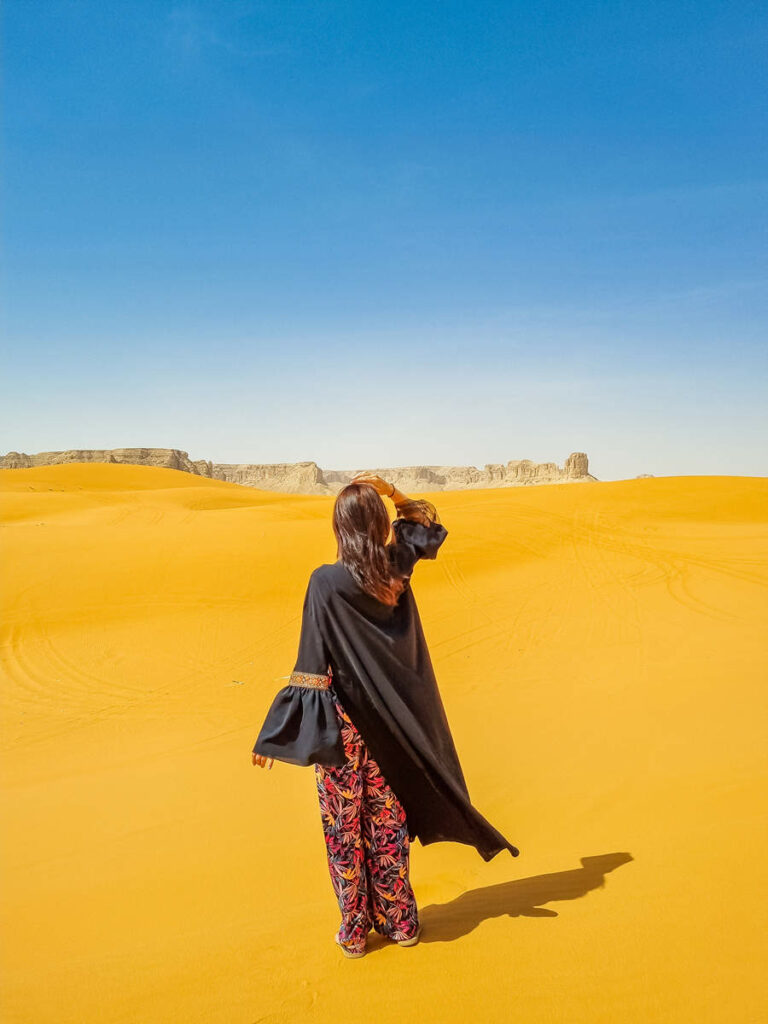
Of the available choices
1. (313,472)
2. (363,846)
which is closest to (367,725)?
(363,846)

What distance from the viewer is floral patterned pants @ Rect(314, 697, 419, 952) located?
2.94 meters

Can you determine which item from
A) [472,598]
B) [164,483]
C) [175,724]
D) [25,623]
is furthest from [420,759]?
[164,483]

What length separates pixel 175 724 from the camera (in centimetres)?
723

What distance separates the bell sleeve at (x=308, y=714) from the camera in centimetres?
283

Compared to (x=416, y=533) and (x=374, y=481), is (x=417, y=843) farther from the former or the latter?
(x=374, y=481)

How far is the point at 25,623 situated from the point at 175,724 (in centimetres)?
452

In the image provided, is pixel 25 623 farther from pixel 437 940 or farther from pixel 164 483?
pixel 164 483

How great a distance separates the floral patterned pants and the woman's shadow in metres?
0.19

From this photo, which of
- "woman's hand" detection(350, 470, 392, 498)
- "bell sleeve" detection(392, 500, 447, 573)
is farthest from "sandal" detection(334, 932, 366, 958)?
"woman's hand" detection(350, 470, 392, 498)

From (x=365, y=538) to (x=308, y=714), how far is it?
0.72 metres

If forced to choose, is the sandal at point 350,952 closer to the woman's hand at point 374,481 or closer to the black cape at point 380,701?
the black cape at point 380,701

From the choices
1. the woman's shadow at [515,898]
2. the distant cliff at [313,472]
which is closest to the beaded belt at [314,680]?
the woman's shadow at [515,898]

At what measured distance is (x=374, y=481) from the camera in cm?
311

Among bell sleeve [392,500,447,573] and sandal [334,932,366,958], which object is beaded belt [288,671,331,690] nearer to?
bell sleeve [392,500,447,573]
